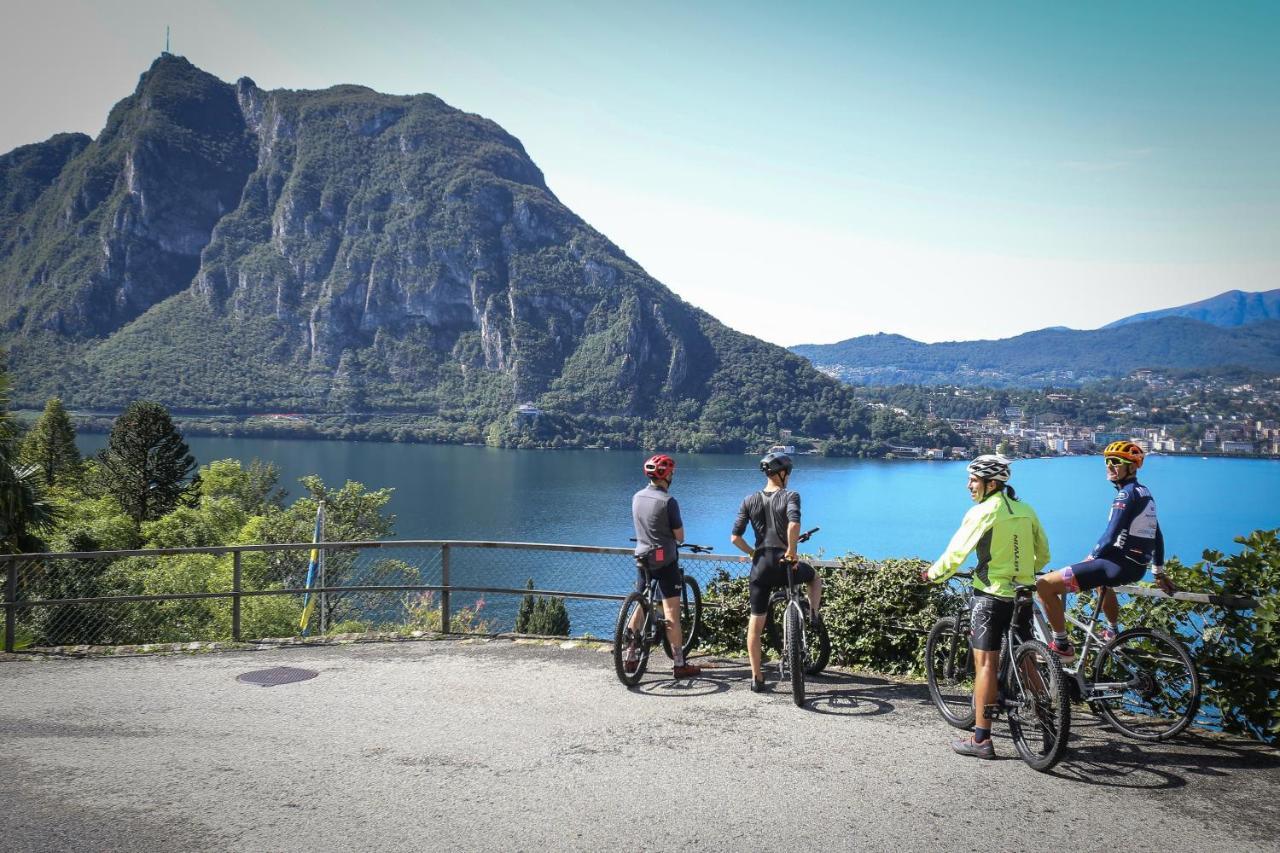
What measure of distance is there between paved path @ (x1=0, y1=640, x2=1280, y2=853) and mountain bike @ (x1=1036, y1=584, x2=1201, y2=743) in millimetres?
185

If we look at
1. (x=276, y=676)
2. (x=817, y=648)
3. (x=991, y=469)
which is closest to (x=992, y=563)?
(x=991, y=469)

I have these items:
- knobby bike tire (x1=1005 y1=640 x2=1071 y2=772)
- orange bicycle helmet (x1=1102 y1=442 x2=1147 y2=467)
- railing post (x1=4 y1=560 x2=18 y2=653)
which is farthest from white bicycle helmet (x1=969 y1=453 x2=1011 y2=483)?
railing post (x1=4 y1=560 x2=18 y2=653)

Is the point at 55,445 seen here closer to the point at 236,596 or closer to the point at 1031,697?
the point at 236,596

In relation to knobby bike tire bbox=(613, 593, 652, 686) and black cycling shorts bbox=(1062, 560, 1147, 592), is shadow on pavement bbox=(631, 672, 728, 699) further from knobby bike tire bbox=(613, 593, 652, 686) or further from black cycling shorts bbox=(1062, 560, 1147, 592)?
black cycling shorts bbox=(1062, 560, 1147, 592)

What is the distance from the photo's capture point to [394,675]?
7570 mm

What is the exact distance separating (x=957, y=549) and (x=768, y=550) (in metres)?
1.65

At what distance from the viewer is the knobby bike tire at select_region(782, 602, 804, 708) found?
6418 mm

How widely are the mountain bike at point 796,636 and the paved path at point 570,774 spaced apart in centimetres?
24

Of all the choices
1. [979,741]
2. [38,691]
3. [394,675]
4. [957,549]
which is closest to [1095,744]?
[979,741]

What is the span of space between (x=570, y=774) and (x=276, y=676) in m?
3.57

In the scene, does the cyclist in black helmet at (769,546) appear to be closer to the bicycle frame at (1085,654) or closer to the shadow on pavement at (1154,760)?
the bicycle frame at (1085,654)

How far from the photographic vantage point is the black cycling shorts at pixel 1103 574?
225 inches

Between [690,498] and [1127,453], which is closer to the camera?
[1127,453]

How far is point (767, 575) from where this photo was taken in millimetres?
6699
